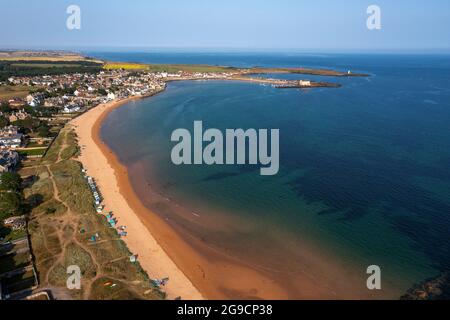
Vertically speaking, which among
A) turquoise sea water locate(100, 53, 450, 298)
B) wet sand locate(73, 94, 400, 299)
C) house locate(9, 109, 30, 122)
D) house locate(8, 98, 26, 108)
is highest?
house locate(8, 98, 26, 108)

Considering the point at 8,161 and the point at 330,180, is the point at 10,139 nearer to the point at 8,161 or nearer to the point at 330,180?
the point at 8,161

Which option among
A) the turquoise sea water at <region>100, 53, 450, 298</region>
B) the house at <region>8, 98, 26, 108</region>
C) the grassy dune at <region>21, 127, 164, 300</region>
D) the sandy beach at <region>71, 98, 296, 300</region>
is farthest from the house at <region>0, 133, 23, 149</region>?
the house at <region>8, 98, 26, 108</region>

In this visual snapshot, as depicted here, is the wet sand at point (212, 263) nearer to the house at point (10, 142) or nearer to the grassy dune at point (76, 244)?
the grassy dune at point (76, 244)

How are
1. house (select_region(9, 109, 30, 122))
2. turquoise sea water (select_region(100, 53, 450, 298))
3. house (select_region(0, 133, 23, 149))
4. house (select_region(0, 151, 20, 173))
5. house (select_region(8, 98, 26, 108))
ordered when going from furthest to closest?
house (select_region(8, 98, 26, 108))
house (select_region(9, 109, 30, 122))
house (select_region(0, 133, 23, 149))
house (select_region(0, 151, 20, 173))
turquoise sea water (select_region(100, 53, 450, 298))

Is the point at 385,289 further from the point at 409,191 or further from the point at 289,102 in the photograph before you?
the point at 289,102

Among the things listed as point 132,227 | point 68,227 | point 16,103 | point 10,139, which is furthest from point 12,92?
point 132,227

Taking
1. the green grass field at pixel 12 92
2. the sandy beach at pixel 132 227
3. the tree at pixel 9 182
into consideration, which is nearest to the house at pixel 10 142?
the sandy beach at pixel 132 227

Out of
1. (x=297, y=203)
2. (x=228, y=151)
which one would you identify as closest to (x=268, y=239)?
(x=297, y=203)

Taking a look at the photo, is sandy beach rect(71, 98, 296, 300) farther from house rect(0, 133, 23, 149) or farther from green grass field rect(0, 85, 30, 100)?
green grass field rect(0, 85, 30, 100)
